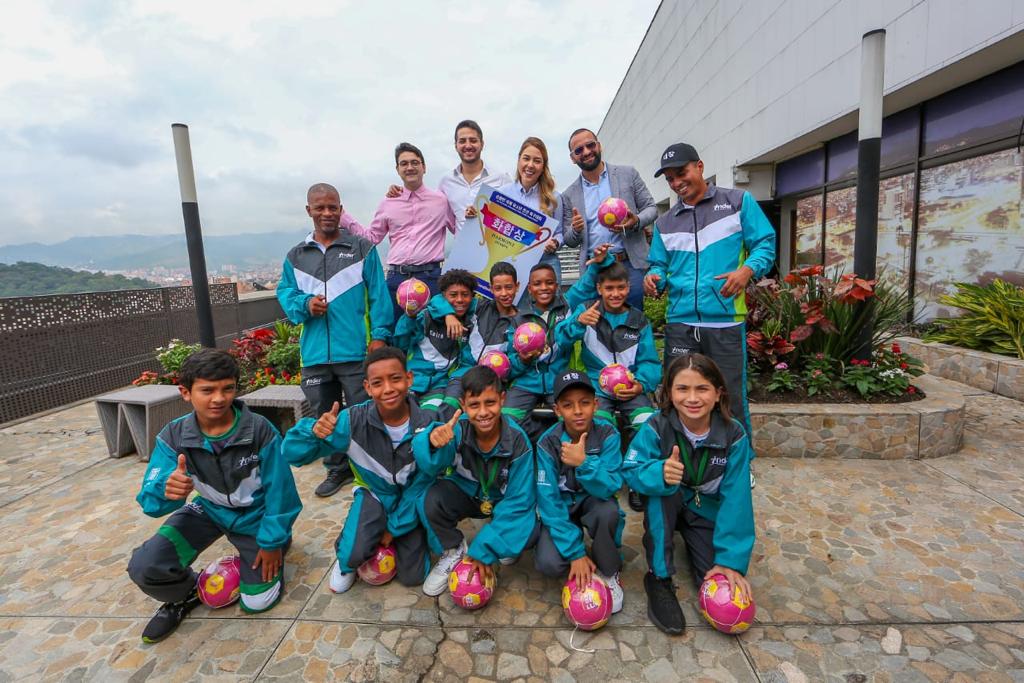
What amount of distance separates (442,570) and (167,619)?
1.16m

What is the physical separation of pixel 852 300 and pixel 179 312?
8.36 meters

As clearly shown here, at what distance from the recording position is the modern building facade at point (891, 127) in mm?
5547

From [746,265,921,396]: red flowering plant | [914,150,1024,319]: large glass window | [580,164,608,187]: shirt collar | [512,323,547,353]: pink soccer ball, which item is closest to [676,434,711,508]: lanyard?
[512,323,547,353]: pink soccer ball

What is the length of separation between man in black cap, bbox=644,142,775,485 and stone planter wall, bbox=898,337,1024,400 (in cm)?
340

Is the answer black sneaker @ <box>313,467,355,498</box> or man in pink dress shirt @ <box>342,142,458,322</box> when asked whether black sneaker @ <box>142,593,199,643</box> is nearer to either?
black sneaker @ <box>313,467,355,498</box>

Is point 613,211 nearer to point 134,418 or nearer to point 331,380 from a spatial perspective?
point 331,380

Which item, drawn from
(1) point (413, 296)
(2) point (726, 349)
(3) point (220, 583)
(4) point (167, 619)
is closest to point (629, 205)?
(2) point (726, 349)

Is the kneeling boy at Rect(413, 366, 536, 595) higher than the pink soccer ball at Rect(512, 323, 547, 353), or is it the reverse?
the pink soccer ball at Rect(512, 323, 547, 353)

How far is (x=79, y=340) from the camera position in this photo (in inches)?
240

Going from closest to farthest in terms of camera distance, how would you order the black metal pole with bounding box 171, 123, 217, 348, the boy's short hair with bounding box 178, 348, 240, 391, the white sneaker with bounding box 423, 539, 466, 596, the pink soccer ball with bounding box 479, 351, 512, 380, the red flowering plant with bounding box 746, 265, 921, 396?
the boy's short hair with bounding box 178, 348, 240, 391, the white sneaker with bounding box 423, 539, 466, 596, the pink soccer ball with bounding box 479, 351, 512, 380, the red flowering plant with bounding box 746, 265, 921, 396, the black metal pole with bounding box 171, 123, 217, 348

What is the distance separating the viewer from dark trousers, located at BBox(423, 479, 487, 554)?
8.17ft

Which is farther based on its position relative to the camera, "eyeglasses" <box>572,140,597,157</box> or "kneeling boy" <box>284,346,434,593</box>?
"eyeglasses" <box>572,140,597,157</box>

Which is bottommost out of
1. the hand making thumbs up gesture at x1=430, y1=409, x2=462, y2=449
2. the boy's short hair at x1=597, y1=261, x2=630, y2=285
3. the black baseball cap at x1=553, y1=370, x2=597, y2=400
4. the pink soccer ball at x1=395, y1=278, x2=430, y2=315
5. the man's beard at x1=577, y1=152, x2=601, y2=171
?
the hand making thumbs up gesture at x1=430, y1=409, x2=462, y2=449

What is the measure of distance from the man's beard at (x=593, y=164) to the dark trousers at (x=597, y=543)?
245cm
